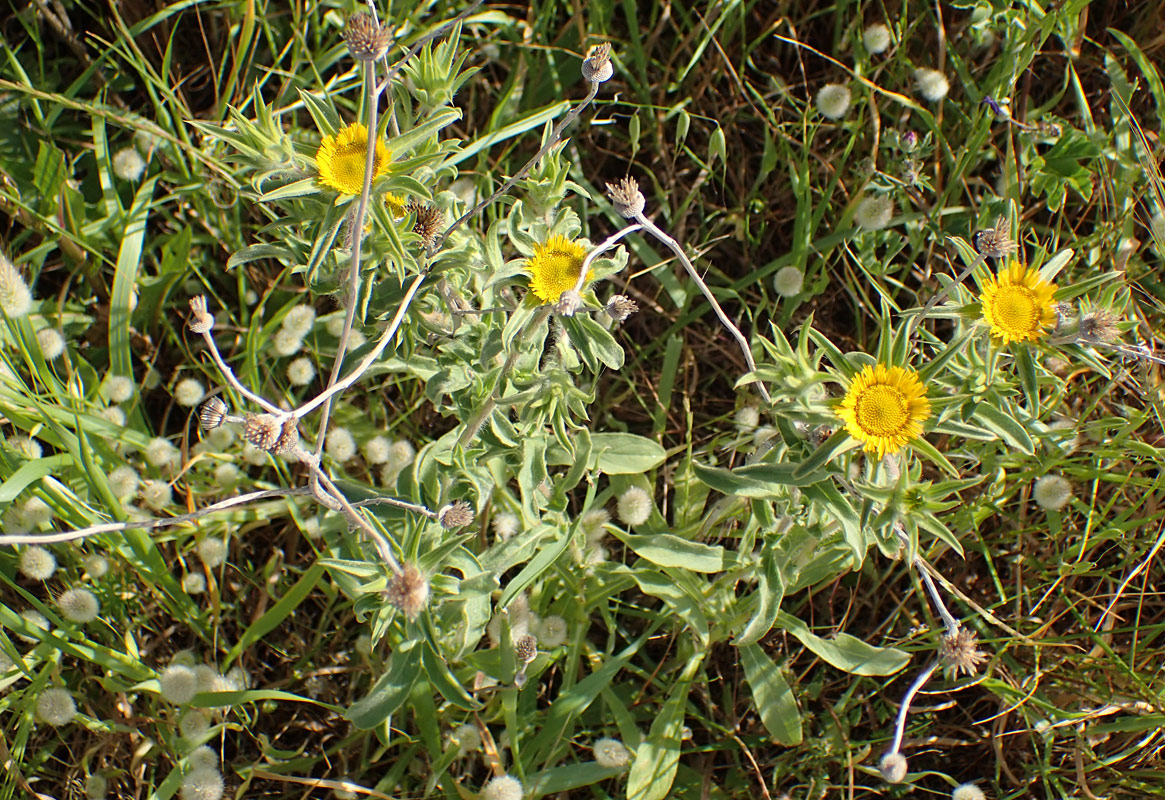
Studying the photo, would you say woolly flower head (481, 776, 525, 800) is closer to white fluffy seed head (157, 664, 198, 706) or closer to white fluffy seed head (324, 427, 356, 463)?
white fluffy seed head (157, 664, 198, 706)

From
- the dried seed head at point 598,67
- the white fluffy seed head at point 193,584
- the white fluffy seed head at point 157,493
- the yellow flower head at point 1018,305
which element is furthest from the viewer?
the white fluffy seed head at point 193,584

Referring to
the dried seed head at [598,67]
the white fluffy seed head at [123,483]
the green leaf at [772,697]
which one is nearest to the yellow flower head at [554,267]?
the dried seed head at [598,67]

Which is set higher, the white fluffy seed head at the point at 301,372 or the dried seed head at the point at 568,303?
A: the dried seed head at the point at 568,303

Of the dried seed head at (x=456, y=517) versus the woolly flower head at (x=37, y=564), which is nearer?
the dried seed head at (x=456, y=517)

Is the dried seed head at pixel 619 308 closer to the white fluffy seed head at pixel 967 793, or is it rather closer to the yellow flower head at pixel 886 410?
the yellow flower head at pixel 886 410

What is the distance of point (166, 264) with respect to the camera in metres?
3.60

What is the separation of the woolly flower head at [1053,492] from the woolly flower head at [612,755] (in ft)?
5.08

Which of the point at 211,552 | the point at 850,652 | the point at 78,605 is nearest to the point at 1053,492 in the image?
the point at 850,652

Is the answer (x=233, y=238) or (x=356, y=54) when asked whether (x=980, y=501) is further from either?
(x=233, y=238)

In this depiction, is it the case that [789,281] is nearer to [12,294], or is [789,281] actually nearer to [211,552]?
[211,552]

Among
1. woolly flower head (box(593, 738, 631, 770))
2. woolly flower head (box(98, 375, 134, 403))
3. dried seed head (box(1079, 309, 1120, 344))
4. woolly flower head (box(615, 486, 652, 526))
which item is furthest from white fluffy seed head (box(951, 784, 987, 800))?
woolly flower head (box(98, 375, 134, 403))

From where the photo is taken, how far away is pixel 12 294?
306 centimetres

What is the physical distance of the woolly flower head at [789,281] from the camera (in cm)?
338

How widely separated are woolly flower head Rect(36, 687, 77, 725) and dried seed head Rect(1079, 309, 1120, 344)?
3.09 metres
